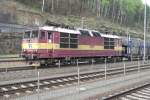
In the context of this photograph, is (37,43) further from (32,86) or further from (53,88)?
Result: (32,86)

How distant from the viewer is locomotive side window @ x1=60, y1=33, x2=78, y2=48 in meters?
30.7

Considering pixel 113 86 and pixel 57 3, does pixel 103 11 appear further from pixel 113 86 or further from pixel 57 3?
pixel 113 86

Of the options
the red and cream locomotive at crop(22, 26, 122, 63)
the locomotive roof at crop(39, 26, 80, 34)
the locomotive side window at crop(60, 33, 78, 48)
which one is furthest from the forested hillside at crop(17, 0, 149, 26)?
the locomotive roof at crop(39, 26, 80, 34)

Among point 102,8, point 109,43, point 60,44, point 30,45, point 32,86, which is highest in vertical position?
point 102,8

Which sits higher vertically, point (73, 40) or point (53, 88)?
point (73, 40)

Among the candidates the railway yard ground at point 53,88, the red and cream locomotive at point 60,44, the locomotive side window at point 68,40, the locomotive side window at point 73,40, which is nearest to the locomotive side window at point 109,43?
the red and cream locomotive at point 60,44

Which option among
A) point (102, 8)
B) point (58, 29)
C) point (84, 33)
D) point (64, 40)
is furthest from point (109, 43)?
point (102, 8)

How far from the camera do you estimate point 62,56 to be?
30.8 meters

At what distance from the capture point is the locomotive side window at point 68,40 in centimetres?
3067

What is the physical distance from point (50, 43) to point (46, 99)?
47.6ft

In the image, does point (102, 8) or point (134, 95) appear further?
point (102, 8)

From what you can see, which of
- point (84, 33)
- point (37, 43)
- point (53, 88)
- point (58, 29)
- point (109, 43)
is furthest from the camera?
point (109, 43)

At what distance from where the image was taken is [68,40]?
31578 mm

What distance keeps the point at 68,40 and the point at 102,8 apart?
306ft
